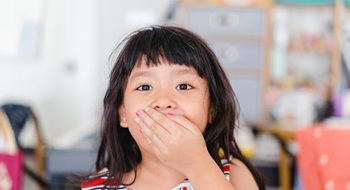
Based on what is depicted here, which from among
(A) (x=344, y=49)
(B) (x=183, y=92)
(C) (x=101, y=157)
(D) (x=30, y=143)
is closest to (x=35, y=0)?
(D) (x=30, y=143)

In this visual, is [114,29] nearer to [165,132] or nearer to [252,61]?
[252,61]

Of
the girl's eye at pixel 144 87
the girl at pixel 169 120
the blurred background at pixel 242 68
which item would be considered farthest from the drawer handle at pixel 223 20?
the girl's eye at pixel 144 87

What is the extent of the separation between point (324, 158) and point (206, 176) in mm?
650

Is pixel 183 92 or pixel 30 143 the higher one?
pixel 183 92

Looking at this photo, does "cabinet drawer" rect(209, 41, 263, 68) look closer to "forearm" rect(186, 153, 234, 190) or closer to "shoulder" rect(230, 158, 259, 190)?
"shoulder" rect(230, 158, 259, 190)

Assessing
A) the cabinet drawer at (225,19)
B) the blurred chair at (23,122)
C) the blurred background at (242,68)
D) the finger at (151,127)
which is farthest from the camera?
the cabinet drawer at (225,19)

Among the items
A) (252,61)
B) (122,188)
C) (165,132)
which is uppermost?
(165,132)

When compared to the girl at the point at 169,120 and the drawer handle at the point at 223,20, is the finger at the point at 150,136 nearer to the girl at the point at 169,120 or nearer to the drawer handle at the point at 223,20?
the girl at the point at 169,120

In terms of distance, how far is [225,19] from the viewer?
8.85 ft

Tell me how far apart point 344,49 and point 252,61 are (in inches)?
37.3

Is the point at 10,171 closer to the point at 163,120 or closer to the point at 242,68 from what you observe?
the point at 163,120

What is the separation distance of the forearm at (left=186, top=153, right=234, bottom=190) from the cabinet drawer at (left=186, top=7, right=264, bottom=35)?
6.37 feet

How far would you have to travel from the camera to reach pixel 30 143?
97.9 inches

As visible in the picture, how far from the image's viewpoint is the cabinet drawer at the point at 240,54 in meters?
2.72
